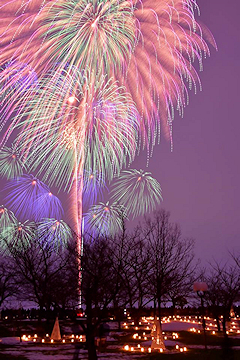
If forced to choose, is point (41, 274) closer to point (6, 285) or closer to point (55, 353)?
point (55, 353)

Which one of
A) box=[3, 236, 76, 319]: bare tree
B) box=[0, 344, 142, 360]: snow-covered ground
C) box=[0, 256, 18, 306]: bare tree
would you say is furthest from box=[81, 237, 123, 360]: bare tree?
box=[0, 256, 18, 306]: bare tree

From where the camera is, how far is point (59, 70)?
2205 cm

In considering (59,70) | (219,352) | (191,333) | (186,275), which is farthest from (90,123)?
(186,275)

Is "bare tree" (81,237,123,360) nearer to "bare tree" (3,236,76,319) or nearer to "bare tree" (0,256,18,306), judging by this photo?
"bare tree" (3,236,76,319)

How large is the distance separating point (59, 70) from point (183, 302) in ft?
131

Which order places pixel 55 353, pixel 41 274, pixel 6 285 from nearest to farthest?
1. pixel 55 353
2. pixel 41 274
3. pixel 6 285

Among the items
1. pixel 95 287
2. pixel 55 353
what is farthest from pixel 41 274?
pixel 95 287

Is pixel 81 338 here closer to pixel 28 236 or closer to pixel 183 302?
pixel 28 236

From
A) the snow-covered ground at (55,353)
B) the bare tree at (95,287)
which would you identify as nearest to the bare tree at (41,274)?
the bare tree at (95,287)

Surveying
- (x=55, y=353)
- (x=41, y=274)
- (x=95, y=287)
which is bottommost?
(x=55, y=353)

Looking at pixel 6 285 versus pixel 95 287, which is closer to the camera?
pixel 95 287

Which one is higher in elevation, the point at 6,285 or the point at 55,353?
the point at 6,285

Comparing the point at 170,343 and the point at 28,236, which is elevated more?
the point at 28,236

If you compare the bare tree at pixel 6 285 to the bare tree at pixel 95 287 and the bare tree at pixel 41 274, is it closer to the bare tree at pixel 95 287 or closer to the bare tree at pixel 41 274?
the bare tree at pixel 41 274
